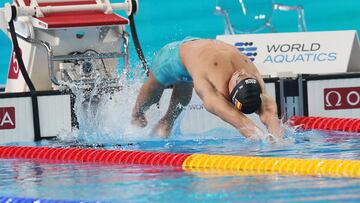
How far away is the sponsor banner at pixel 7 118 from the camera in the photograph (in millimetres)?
8070

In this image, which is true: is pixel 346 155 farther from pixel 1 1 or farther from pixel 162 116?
pixel 1 1

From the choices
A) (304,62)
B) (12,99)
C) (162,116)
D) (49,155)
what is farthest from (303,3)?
(49,155)

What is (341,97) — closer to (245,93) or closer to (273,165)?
(245,93)

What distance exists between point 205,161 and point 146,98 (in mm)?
2030

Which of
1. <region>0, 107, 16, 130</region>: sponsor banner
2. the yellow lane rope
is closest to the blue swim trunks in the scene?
<region>0, 107, 16, 130</region>: sponsor banner

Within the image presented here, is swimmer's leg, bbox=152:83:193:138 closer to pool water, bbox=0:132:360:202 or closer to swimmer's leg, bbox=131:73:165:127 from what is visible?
swimmer's leg, bbox=131:73:165:127

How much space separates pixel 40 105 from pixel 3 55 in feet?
8.86

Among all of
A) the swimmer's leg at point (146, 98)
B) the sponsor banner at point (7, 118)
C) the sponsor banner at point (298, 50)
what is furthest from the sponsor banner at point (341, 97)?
the sponsor banner at point (7, 118)

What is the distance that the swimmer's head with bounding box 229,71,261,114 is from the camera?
670cm

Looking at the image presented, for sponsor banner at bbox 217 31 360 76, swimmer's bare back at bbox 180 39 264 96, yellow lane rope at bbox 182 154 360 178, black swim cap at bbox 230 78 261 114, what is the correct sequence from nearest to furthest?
1. yellow lane rope at bbox 182 154 360 178
2. black swim cap at bbox 230 78 261 114
3. swimmer's bare back at bbox 180 39 264 96
4. sponsor banner at bbox 217 31 360 76

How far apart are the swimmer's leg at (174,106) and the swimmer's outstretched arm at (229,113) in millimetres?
999

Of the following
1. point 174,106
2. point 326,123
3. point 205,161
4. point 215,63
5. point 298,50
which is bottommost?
point 326,123

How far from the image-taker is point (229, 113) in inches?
267

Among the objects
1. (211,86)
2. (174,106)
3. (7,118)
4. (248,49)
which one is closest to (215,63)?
(211,86)
